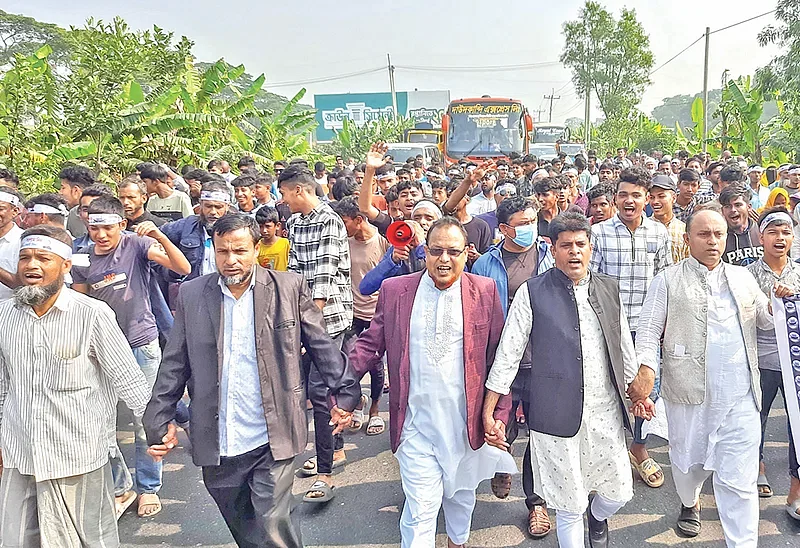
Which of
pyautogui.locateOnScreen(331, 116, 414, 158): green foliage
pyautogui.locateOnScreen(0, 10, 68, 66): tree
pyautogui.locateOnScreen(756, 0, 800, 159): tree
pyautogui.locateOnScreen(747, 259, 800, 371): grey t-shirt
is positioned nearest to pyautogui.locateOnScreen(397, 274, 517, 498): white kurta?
pyautogui.locateOnScreen(747, 259, 800, 371): grey t-shirt

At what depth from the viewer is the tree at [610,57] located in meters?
31.5

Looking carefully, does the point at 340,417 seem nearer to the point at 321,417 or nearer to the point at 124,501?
the point at 321,417

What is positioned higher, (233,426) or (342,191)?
(342,191)

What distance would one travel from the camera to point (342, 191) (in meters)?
7.20

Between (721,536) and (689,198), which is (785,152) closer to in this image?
(689,198)

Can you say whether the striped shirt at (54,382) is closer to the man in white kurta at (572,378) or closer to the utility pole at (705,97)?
the man in white kurta at (572,378)

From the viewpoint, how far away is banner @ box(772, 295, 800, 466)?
3355 millimetres

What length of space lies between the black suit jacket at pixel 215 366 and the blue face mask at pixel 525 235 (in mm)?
1529

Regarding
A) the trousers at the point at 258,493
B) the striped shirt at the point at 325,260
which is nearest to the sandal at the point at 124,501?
the trousers at the point at 258,493

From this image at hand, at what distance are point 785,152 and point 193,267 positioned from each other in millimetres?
17344

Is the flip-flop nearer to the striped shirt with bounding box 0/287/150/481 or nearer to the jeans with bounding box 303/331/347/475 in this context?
the jeans with bounding box 303/331/347/475

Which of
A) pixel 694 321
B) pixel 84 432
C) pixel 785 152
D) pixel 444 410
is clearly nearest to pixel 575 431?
pixel 444 410

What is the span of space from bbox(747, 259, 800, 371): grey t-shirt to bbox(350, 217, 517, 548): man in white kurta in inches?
63.9

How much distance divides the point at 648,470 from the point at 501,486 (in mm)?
981
